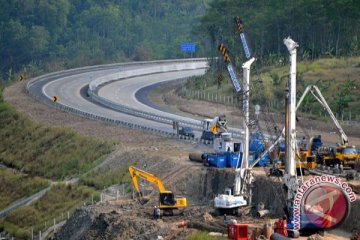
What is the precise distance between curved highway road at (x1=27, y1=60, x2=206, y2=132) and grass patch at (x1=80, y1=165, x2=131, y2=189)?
49.8 ft

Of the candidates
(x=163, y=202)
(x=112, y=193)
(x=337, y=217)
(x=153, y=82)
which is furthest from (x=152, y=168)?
(x=153, y=82)

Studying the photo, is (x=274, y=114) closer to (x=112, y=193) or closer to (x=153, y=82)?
(x=112, y=193)

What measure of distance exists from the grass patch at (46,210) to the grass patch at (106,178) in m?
0.81

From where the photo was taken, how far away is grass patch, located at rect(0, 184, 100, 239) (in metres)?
75.6

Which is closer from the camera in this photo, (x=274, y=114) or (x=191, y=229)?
(x=191, y=229)

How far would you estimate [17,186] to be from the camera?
3504 inches

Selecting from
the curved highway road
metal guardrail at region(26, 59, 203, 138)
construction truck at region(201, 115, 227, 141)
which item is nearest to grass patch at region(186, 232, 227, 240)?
construction truck at region(201, 115, 227, 141)

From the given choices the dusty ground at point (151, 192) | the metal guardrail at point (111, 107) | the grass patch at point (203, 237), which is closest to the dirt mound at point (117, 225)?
the dusty ground at point (151, 192)

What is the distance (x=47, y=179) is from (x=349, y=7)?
149 feet

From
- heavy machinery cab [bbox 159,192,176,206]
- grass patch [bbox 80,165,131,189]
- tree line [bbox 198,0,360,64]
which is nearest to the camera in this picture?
heavy machinery cab [bbox 159,192,176,206]

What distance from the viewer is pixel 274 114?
10275cm

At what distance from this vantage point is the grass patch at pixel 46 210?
7556cm

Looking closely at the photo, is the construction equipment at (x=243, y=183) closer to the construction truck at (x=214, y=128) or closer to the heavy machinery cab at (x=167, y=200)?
the heavy machinery cab at (x=167, y=200)

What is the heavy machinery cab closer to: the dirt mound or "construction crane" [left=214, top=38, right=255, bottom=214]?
the dirt mound
